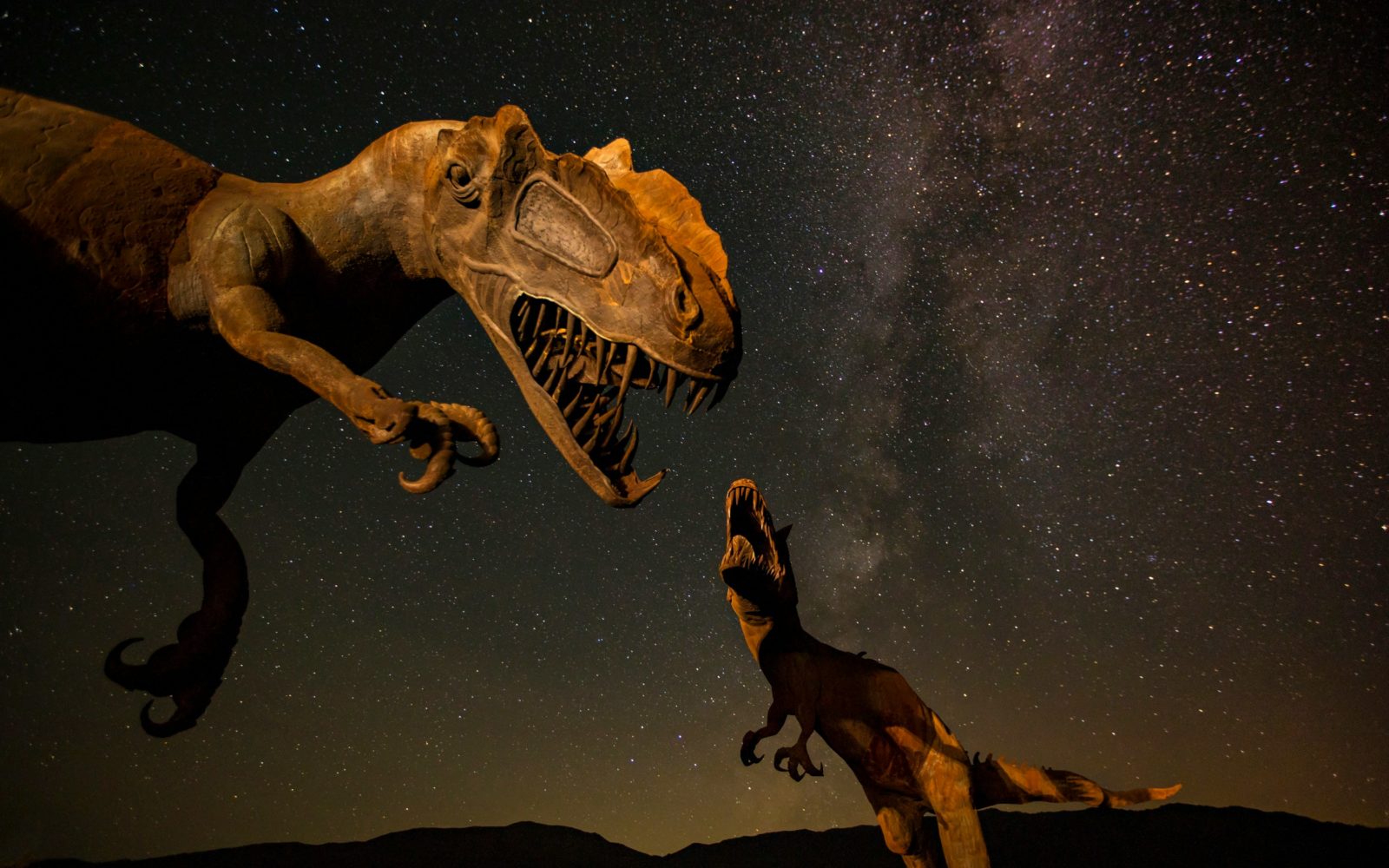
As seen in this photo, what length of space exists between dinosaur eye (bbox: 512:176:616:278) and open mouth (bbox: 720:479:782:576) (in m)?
2.11

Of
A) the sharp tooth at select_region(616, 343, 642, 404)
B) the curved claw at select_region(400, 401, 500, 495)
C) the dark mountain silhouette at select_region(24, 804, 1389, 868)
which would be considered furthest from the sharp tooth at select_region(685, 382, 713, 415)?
the dark mountain silhouette at select_region(24, 804, 1389, 868)

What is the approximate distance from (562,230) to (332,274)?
2.65 ft

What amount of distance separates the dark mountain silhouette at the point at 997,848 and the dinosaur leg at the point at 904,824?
6.36 feet

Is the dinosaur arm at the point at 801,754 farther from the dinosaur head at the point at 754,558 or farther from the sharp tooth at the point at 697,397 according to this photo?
the sharp tooth at the point at 697,397

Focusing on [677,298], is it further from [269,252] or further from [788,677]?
[788,677]

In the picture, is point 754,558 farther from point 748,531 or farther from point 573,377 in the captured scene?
point 573,377

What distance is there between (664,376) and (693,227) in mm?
533

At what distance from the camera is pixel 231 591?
9.51ft

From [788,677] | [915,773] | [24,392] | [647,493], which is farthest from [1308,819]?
[24,392]

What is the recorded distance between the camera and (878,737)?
177 inches

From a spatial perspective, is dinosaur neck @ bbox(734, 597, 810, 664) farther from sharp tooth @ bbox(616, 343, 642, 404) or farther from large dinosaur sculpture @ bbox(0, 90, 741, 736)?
sharp tooth @ bbox(616, 343, 642, 404)

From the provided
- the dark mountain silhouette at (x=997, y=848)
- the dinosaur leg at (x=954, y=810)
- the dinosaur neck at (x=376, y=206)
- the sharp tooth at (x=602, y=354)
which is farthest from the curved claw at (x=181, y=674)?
the dinosaur leg at (x=954, y=810)

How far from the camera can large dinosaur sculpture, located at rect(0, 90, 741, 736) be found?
86.9 inches

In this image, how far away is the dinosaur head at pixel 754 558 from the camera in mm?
4047
